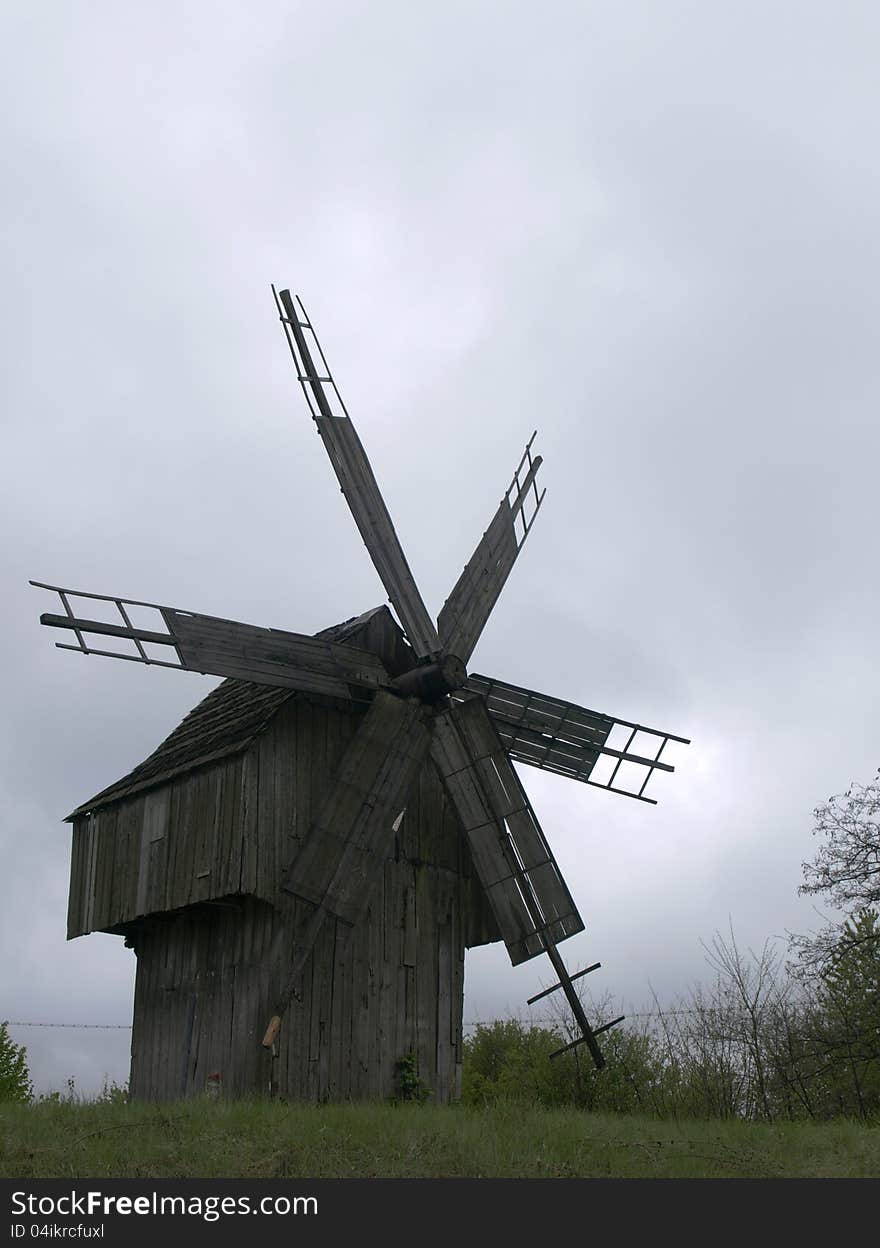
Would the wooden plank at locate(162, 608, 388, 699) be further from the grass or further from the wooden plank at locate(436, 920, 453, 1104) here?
the grass

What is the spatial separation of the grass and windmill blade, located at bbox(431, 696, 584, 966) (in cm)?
296

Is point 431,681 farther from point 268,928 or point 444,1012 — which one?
point 444,1012

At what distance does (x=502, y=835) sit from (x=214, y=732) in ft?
14.1

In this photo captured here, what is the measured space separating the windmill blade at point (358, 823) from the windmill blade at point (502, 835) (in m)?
0.51

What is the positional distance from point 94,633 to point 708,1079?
45.0 ft

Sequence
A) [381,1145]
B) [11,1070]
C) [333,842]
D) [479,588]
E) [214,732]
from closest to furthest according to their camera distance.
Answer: [381,1145], [333,842], [214,732], [479,588], [11,1070]

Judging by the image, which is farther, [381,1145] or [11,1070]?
[11,1070]

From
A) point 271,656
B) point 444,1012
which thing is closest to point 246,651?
point 271,656

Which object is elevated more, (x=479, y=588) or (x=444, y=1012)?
(x=479, y=588)

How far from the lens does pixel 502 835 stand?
16.2 metres

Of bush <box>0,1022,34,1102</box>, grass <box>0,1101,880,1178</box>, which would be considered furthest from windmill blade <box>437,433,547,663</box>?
bush <box>0,1022,34,1102</box>

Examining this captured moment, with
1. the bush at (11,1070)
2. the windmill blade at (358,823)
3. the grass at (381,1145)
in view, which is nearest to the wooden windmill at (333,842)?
the windmill blade at (358,823)

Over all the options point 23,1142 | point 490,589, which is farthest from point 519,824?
point 23,1142
